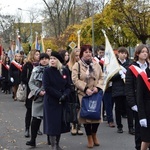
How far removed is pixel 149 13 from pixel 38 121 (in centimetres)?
2283

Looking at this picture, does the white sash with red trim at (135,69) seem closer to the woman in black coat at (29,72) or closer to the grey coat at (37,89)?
the grey coat at (37,89)

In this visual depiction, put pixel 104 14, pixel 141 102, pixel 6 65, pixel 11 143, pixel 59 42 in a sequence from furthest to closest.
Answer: pixel 59 42, pixel 104 14, pixel 6 65, pixel 11 143, pixel 141 102

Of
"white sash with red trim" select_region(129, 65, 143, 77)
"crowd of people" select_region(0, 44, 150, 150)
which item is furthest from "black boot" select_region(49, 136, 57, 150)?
"white sash with red trim" select_region(129, 65, 143, 77)

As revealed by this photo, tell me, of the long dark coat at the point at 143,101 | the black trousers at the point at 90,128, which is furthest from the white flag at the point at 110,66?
the long dark coat at the point at 143,101

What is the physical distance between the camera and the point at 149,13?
29578mm

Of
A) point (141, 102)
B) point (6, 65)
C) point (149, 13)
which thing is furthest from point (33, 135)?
point (149, 13)

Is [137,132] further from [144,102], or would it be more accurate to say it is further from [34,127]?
[34,127]

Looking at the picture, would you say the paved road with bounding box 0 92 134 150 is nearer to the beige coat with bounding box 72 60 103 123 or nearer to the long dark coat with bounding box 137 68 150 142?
the beige coat with bounding box 72 60 103 123

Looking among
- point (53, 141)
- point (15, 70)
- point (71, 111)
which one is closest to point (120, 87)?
point (71, 111)

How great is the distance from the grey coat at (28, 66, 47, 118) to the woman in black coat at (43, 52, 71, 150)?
533 mm

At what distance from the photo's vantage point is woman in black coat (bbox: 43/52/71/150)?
23.9 ft

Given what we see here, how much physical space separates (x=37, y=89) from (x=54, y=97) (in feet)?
2.42

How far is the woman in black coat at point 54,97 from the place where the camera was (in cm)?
727

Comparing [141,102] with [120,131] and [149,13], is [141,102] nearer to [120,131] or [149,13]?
[120,131]
